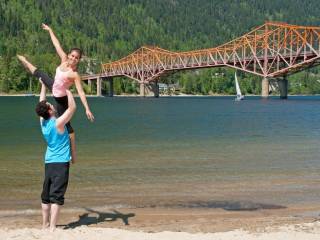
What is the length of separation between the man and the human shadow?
0.94m

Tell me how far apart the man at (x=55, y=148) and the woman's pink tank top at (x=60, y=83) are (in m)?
0.12

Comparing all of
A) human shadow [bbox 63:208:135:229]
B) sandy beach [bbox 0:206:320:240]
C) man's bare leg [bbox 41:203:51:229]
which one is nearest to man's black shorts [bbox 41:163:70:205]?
man's bare leg [bbox 41:203:51:229]

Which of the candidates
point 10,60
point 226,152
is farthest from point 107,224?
point 10,60

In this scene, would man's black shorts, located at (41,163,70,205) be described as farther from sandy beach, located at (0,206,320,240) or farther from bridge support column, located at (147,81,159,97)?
bridge support column, located at (147,81,159,97)

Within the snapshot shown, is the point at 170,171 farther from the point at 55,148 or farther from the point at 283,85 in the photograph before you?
the point at 283,85

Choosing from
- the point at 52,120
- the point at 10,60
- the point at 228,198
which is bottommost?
the point at 228,198

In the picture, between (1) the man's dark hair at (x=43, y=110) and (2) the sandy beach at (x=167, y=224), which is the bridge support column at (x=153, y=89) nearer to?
(2) the sandy beach at (x=167, y=224)

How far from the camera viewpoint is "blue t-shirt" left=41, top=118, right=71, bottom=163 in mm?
8492

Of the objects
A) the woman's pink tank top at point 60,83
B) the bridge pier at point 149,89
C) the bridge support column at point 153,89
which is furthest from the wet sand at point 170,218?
the bridge support column at point 153,89

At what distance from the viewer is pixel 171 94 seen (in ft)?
562

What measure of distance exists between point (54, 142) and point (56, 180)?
0.52m

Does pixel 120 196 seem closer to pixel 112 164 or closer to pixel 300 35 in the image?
pixel 112 164

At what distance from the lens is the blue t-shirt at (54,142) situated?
849 centimetres

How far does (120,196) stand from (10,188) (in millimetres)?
2375
